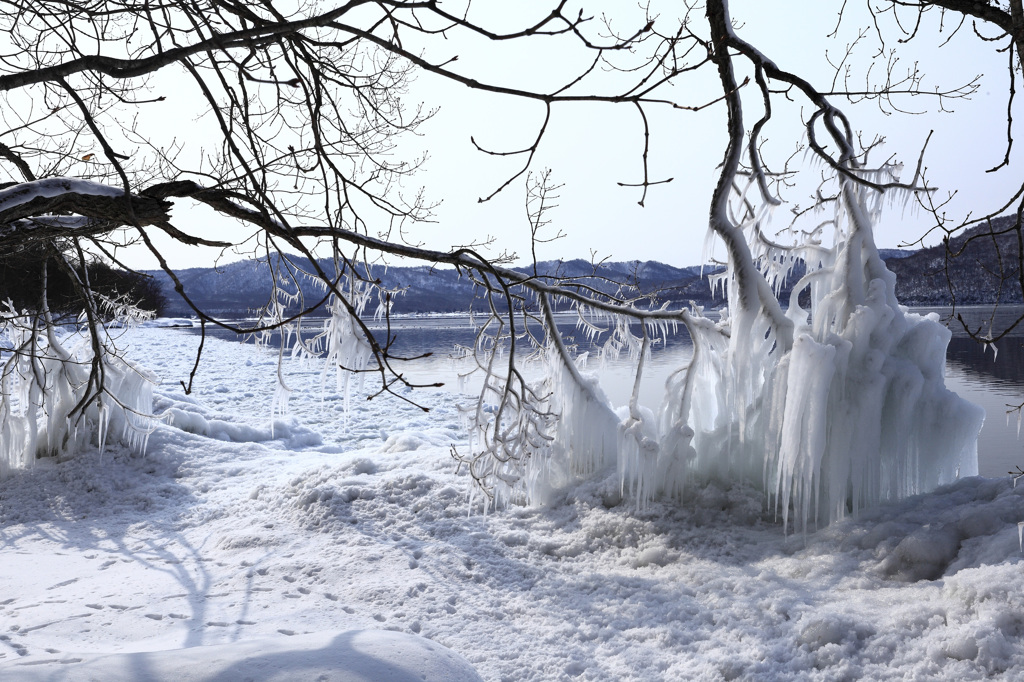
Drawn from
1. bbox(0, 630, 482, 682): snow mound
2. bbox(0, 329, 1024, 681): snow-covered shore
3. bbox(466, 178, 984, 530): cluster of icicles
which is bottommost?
bbox(0, 329, 1024, 681): snow-covered shore

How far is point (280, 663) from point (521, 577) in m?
2.49

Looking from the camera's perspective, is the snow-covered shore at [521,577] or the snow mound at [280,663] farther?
the snow-covered shore at [521,577]

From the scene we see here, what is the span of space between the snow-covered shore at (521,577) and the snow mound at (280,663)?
0.05 metres

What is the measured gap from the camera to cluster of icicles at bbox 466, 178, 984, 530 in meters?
5.10

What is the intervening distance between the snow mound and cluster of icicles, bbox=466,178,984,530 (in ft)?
7.74

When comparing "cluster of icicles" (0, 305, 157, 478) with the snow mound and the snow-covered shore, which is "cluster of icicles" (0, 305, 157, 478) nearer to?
the snow-covered shore

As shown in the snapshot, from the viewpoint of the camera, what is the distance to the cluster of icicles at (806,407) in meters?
5.10

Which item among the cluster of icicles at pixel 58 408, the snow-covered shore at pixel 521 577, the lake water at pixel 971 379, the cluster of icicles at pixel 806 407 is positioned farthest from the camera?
the lake water at pixel 971 379

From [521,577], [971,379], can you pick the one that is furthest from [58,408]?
[971,379]

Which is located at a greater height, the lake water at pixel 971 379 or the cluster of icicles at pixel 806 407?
the cluster of icicles at pixel 806 407

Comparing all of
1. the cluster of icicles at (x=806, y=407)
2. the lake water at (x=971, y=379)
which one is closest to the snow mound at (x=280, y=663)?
the cluster of icicles at (x=806, y=407)

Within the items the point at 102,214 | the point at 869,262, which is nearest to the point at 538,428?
the point at 869,262

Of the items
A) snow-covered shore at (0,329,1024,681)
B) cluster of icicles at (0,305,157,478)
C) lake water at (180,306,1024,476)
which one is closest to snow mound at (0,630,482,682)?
snow-covered shore at (0,329,1024,681)

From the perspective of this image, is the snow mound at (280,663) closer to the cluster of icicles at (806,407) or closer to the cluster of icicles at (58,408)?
the cluster of icicles at (806,407)
